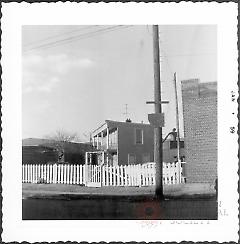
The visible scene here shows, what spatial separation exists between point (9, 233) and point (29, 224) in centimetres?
11

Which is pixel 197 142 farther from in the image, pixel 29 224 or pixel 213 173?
pixel 29 224

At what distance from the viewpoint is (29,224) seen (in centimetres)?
514

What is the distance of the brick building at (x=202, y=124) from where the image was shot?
17.0ft

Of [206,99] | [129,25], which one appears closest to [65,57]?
[129,25]

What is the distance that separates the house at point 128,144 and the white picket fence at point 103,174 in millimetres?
42

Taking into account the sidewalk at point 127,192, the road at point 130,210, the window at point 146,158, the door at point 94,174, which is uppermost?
the window at point 146,158

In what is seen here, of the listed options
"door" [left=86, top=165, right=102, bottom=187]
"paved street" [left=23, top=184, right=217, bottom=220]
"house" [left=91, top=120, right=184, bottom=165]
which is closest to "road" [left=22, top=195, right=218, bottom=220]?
"paved street" [left=23, top=184, right=217, bottom=220]

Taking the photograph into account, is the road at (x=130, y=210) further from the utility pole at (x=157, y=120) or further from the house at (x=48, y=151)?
the house at (x=48, y=151)

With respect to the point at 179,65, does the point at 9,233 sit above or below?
below

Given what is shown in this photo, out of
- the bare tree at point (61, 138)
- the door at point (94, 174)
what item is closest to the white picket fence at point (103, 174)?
the door at point (94, 174)

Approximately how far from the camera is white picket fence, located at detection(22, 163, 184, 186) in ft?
16.9

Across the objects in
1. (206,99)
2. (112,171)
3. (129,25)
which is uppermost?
(129,25)

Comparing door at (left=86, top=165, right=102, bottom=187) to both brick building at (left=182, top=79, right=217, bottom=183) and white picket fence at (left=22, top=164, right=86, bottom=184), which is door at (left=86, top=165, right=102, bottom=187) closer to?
white picket fence at (left=22, top=164, right=86, bottom=184)

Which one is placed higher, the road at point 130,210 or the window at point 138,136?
the window at point 138,136
